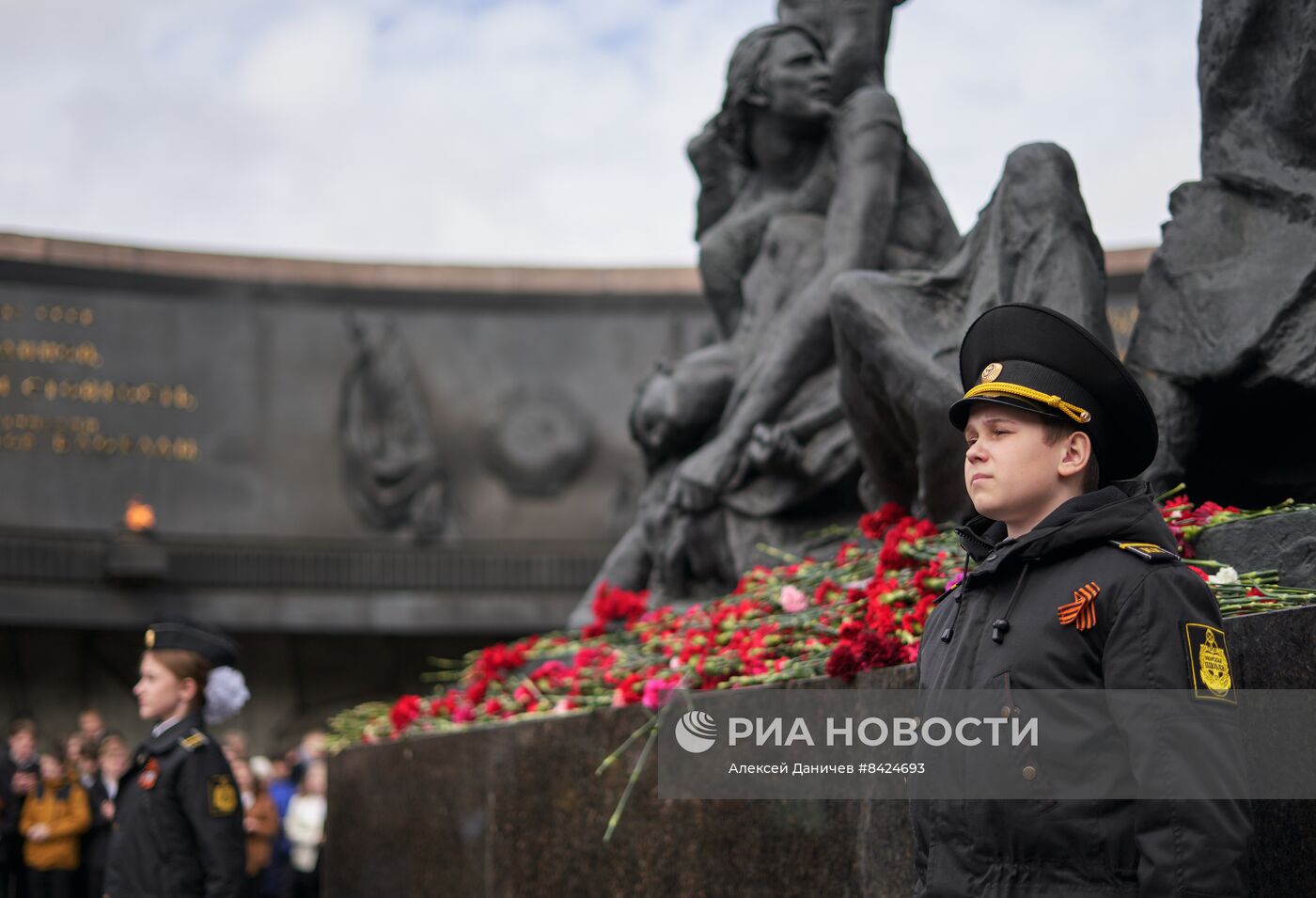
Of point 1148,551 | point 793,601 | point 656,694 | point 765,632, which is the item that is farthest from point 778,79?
point 1148,551

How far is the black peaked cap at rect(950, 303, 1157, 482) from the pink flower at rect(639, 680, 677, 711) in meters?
1.80

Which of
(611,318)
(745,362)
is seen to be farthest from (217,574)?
(745,362)

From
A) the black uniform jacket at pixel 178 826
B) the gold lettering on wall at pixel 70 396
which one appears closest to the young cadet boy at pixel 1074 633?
the black uniform jacket at pixel 178 826

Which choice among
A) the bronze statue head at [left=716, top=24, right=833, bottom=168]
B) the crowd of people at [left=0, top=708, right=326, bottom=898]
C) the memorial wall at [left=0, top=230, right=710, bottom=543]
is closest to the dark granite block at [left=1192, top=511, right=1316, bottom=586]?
the bronze statue head at [left=716, top=24, right=833, bottom=168]

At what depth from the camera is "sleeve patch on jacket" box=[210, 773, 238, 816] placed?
396 cm

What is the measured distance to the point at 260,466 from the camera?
54.1 feet

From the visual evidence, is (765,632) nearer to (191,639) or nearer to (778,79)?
(191,639)

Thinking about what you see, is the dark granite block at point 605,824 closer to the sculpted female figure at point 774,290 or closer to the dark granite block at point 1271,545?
the dark granite block at point 1271,545

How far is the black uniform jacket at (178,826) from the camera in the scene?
12.7 feet

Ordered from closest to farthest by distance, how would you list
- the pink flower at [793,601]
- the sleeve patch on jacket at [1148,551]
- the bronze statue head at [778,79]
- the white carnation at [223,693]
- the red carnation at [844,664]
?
the sleeve patch on jacket at [1148,551]
the red carnation at [844,664]
the pink flower at [793,601]
the white carnation at [223,693]
the bronze statue head at [778,79]

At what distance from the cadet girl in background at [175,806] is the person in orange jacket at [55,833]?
211 inches

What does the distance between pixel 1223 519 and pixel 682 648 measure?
5.14 ft

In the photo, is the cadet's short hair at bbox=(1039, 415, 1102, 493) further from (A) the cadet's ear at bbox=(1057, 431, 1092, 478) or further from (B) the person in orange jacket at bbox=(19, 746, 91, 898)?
(B) the person in orange jacket at bbox=(19, 746, 91, 898)

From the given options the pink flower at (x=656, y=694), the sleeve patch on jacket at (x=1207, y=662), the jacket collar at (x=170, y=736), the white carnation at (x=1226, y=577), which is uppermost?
the white carnation at (x=1226, y=577)
